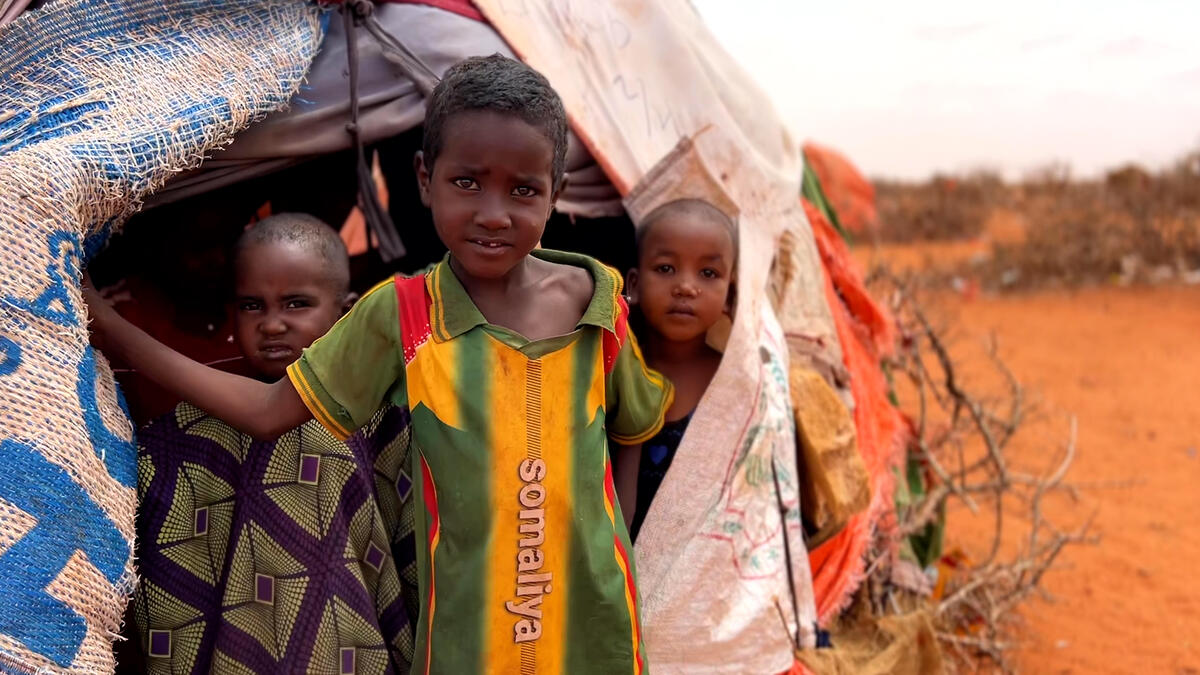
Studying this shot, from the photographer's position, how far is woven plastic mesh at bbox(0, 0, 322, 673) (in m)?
1.54

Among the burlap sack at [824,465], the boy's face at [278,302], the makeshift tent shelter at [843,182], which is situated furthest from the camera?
the makeshift tent shelter at [843,182]

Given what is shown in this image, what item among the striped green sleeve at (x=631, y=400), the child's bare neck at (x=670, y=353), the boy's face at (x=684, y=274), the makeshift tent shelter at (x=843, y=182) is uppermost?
the makeshift tent shelter at (x=843, y=182)

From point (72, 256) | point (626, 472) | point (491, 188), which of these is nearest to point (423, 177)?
point (491, 188)

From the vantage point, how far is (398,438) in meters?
2.07

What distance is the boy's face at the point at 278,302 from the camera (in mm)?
2018

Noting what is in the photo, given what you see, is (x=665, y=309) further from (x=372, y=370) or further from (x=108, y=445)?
(x=108, y=445)

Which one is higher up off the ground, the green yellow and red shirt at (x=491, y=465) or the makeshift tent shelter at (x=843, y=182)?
the makeshift tent shelter at (x=843, y=182)

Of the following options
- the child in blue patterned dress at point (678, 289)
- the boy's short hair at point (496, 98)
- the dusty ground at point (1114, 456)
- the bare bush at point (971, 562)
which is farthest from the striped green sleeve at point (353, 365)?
the dusty ground at point (1114, 456)

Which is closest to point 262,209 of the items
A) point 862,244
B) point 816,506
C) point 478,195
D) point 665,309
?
point 665,309

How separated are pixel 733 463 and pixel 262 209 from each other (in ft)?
5.18

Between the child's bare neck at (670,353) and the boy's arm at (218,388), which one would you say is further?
the child's bare neck at (670,353)

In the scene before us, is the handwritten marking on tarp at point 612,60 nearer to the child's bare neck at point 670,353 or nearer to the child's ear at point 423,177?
the child's bare neck at point 670,353

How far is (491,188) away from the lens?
1.53 m

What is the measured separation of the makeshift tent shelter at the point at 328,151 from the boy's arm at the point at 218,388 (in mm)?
72
